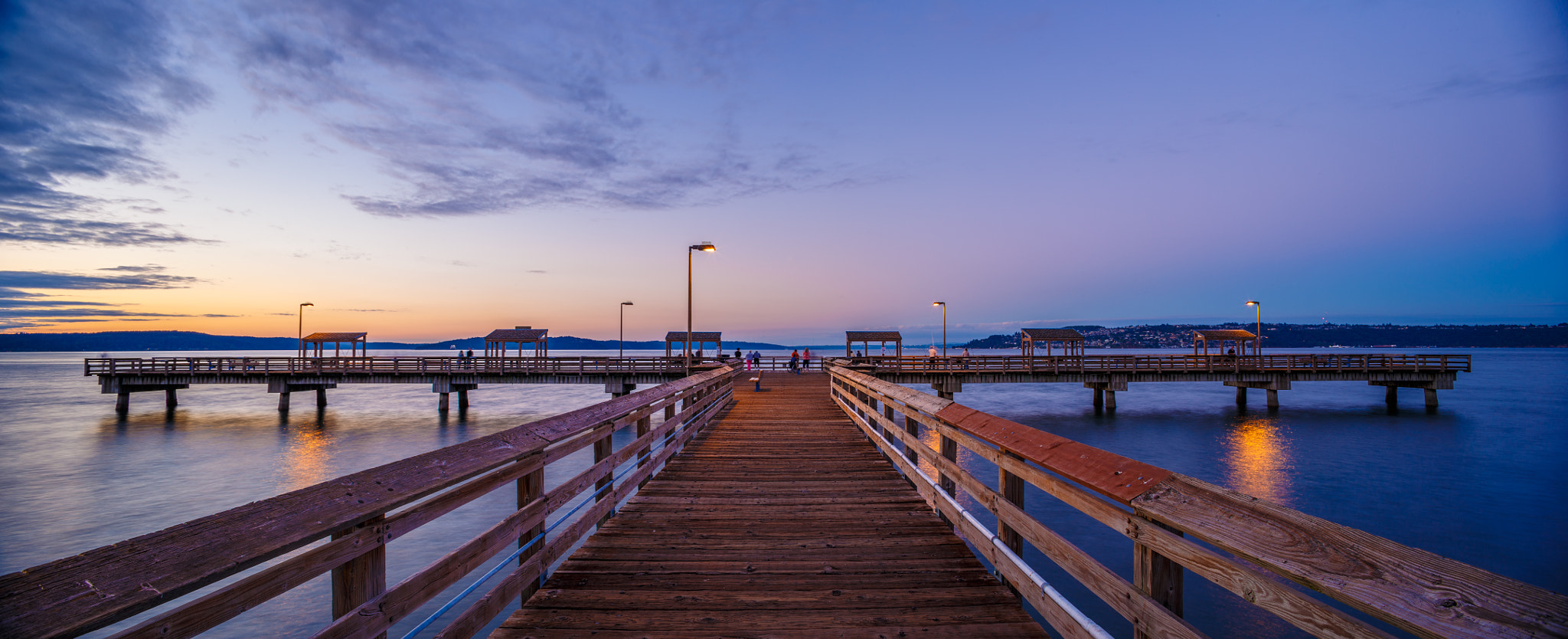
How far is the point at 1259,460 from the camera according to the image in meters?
20.9

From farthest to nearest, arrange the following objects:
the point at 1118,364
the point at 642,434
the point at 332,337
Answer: the point at 332,337 < the point at 1118,364 < the point at 642,434

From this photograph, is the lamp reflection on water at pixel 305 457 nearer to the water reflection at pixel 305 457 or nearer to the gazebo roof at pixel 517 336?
the water reflection at pixel 305 457

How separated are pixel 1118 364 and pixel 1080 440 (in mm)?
8074

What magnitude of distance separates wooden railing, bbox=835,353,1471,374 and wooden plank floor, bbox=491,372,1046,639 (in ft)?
75.0

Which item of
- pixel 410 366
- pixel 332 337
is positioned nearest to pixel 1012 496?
pixel 410 366

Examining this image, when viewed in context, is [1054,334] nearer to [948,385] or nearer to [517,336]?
[948,385]

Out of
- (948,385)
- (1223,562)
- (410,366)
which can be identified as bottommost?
(948,385)

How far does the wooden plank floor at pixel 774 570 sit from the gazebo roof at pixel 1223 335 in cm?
3608

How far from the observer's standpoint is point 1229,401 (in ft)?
129

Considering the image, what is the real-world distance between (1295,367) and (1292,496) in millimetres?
20712

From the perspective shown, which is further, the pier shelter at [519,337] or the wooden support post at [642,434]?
the pier shelter at [519,337]

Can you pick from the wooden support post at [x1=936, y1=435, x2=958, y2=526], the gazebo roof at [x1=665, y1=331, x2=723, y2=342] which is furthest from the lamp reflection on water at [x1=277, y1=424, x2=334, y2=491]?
the gazebo roof at [x1=665, y1=331, x2=723, y2=342]

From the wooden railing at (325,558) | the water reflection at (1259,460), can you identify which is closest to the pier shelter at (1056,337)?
the water reflection at (1259,460)

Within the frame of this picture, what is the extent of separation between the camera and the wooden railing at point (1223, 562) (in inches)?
52.6
